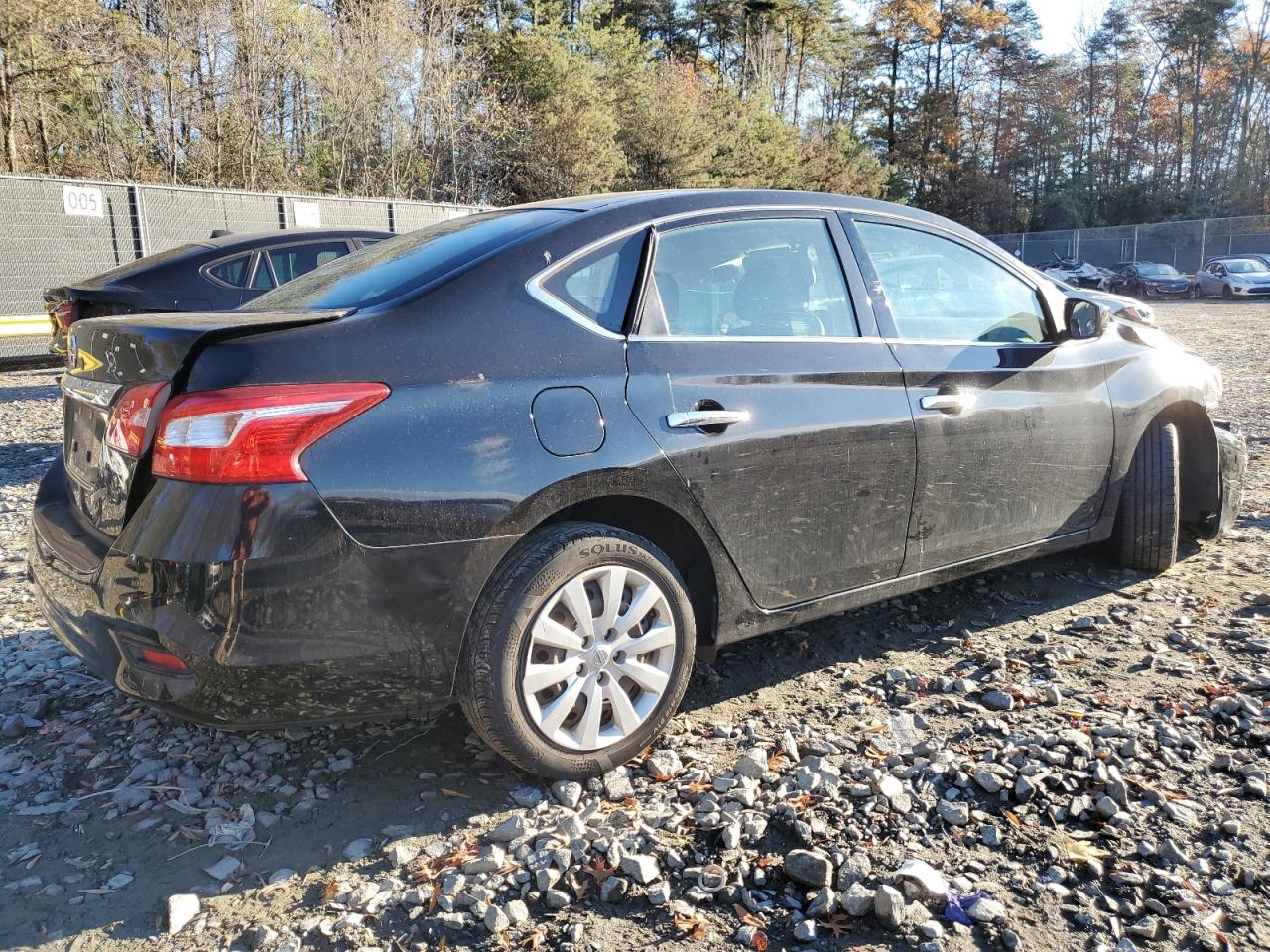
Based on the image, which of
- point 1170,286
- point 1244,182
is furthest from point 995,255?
point 1244,182

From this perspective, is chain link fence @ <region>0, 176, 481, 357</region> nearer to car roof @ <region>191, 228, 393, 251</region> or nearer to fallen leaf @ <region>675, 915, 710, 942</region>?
car roof @ <region>191, 228, 393, 251</region>

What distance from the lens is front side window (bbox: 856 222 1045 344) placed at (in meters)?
3.57

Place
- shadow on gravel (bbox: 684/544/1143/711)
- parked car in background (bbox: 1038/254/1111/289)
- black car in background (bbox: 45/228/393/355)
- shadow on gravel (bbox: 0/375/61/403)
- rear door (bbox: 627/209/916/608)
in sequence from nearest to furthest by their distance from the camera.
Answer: rear door (bbox: 627/209/916/608) → shadow on gravel (bbox: 684/544/1143/711) → black car in background (bbox: 45/228/393/355) → shadow on gravel (bbox: 0/375/61/403) → parked car in background (bbox: 1038/254/1111/289)

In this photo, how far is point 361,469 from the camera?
2.35 metres

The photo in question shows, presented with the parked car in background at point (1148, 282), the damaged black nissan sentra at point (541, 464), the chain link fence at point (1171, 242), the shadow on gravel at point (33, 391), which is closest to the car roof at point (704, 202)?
the damaged black nissan sentra at point (541, 464)

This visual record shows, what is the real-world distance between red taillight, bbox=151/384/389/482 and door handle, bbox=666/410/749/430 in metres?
0.92

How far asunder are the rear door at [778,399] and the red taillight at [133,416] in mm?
1219

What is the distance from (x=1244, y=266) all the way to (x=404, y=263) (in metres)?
35.3

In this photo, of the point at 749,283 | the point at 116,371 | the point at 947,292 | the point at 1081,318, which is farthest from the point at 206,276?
the point at 1081,318

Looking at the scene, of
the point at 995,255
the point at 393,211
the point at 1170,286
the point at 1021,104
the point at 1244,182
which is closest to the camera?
the point at 995,255

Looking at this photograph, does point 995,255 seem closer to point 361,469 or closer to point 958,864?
point 958,864

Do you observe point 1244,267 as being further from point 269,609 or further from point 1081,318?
point 269,609

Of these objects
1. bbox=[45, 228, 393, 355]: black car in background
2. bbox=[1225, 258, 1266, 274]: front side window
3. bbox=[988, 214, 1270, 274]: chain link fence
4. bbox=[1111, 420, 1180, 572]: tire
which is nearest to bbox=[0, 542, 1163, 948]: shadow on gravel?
bbox=[1111, 420, 1180, 572]: tire

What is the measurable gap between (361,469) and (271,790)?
1.10m
